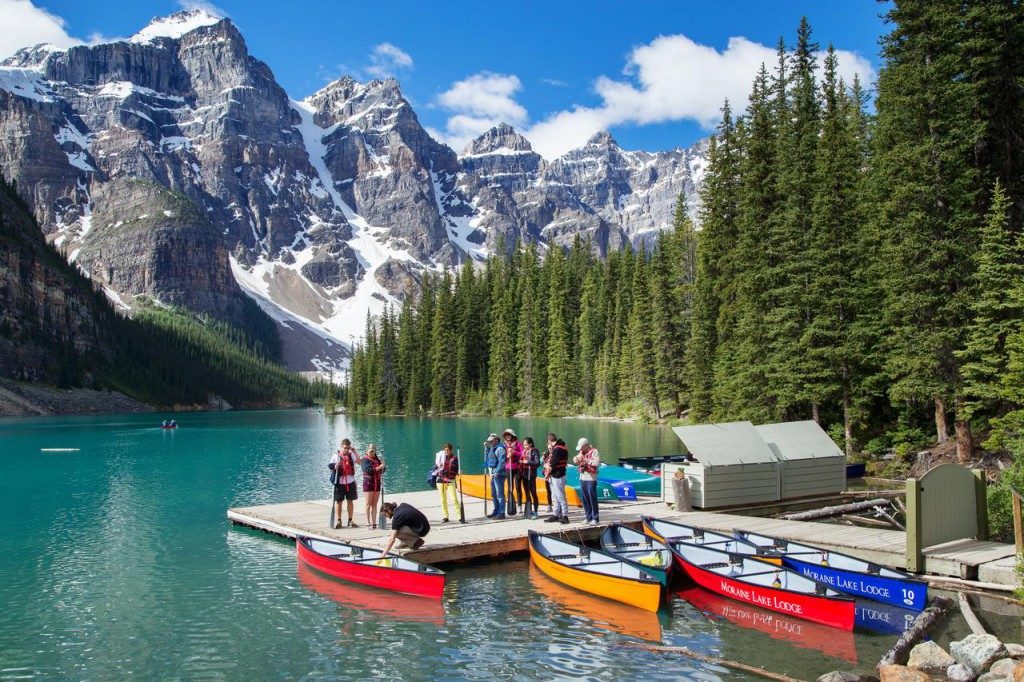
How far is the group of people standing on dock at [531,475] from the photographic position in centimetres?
2159

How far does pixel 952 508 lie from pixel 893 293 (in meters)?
18.3

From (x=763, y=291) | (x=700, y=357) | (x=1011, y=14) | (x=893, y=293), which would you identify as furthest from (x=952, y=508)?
(x=700, y=357)

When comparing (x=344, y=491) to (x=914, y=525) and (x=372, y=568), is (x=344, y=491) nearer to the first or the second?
(x=372, y=568)

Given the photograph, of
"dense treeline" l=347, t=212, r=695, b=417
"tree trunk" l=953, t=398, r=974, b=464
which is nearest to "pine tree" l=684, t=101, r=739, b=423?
"dense treeline" l=347, t=212, r=695, b=417

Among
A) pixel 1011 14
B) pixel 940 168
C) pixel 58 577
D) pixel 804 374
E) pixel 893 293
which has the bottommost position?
pixel 58 577

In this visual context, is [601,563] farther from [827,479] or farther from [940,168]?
[940,168]

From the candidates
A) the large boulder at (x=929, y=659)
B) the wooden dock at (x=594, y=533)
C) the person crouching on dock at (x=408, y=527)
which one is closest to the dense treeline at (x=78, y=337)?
the wooden dock at (x=594, y=533)

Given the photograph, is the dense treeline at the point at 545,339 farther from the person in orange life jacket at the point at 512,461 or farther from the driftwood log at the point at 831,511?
the person in orange life jacket at the point at 512,461

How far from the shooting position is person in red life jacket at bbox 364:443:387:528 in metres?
21.6

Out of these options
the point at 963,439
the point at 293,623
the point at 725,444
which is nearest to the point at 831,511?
the point at 725,444

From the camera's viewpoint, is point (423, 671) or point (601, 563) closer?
point (423, 671)

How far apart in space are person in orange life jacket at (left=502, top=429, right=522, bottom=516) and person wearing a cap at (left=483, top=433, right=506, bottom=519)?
0.21 metres

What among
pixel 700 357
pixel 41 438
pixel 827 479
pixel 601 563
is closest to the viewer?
pixel 601 563

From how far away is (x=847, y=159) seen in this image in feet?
137
